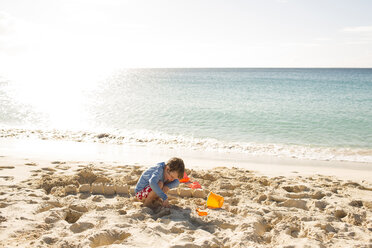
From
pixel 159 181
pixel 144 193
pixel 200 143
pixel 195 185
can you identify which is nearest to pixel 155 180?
pixel 159 181

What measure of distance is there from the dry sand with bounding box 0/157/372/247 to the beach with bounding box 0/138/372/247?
0.01 metres

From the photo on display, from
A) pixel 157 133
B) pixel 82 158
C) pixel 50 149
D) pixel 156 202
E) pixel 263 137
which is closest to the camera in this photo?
pixel 156 202

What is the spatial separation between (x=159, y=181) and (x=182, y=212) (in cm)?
49

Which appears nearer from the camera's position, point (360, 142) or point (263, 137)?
point (360, 142)

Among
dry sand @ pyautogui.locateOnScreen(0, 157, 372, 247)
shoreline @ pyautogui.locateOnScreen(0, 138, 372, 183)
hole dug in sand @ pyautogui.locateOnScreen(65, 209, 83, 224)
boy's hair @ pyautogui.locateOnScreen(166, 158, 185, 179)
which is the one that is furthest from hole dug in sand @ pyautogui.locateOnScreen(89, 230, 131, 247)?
shoreline @ pyautogui.locateOnScreen(0, 138, 372, 183)

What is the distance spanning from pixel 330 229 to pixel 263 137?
6881 mm

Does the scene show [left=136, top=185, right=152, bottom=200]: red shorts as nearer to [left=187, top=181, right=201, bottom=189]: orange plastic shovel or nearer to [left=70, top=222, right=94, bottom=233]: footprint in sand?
[left=70, top=222, right=94, bottom=233]: footprint in sand

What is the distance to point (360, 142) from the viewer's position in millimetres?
9117

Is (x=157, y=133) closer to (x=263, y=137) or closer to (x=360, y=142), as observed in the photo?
(x=263, y=137)

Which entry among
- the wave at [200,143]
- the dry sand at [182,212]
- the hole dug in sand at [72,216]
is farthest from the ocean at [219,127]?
the hole dug in sand at [72,216]

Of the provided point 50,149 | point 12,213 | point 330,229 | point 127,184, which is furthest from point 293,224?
point 50,149

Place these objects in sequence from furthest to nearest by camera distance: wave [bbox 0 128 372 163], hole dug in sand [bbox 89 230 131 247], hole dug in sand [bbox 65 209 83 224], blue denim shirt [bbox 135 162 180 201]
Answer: wave [bbox 0 128 372 163]
blue denim shirt [bbox 135 162 180 201]
hole dug in sand [bbox 65 209 83 224]
hole dug in sand [bbox 89 230 131 247]

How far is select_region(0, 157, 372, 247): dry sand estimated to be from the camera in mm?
2822

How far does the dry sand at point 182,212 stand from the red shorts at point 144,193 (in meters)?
0.11
